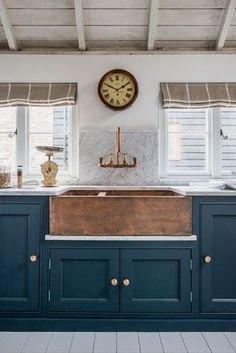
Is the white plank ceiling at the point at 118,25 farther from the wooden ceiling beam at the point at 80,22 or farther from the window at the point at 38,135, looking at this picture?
the window at the point at 38,135

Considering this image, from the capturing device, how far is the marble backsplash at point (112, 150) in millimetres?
3566

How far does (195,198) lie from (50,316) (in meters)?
1.40

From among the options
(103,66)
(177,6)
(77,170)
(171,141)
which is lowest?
(77,170)

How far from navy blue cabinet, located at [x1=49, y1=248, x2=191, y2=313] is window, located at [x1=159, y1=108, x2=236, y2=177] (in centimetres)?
110

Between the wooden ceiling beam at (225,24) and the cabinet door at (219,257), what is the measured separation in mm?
1660

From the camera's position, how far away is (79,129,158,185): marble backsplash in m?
3.57

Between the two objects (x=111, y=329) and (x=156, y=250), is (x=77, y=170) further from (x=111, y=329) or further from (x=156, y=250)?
(x=111, y=329)

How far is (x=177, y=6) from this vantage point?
10.6 ft

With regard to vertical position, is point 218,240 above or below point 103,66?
below

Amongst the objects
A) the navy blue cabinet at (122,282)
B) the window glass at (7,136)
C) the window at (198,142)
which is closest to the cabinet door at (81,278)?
the navy blue cabinet at (122,282)
